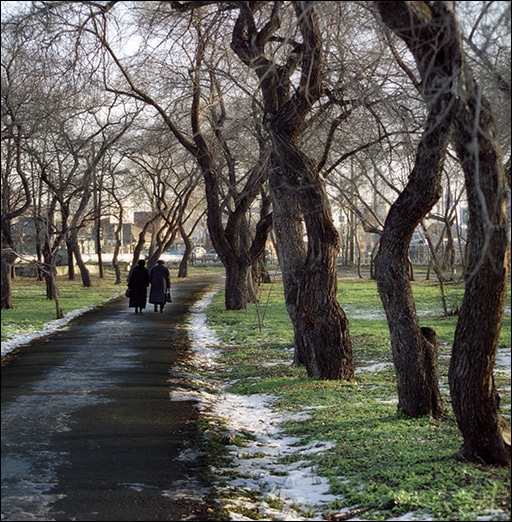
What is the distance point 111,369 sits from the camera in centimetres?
1218

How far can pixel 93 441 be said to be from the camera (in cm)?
722

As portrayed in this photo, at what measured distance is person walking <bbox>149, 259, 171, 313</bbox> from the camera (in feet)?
73.6

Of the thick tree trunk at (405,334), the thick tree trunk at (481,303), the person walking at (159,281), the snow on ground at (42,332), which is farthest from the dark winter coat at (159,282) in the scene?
the thick tree trunk at (481,303)

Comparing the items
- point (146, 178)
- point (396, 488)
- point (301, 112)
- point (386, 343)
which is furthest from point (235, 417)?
point (146, 178)

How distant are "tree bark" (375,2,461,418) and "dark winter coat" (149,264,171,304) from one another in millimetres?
13457

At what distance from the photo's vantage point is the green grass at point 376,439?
609 cm

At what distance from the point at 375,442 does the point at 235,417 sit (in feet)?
7.93

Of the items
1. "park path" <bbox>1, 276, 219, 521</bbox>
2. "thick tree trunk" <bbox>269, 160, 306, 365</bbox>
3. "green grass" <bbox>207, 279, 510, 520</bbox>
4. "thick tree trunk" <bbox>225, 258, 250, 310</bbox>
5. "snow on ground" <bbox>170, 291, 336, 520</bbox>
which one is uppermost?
"thick tree trunk" <bbox>269, 160, 306, 365</bbox>

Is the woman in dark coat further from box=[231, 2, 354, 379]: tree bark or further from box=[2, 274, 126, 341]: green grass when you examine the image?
box=[231, 2, 354, 379]: tree bark

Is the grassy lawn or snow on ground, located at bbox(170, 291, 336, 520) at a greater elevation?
the grassy lawn

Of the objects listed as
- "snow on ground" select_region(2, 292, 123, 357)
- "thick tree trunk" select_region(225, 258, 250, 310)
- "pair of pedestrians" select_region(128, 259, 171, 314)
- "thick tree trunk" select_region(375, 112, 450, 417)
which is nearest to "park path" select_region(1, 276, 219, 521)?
"snow on ground" select_region(2, 292, 123, 357)

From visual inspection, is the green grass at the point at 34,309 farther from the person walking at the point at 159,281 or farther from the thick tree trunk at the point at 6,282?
the person walking at the point at 159,281

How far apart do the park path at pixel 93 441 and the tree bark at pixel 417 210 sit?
8.91 feet

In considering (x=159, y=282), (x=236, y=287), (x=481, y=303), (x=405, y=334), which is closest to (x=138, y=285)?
(x=159, y=282)
